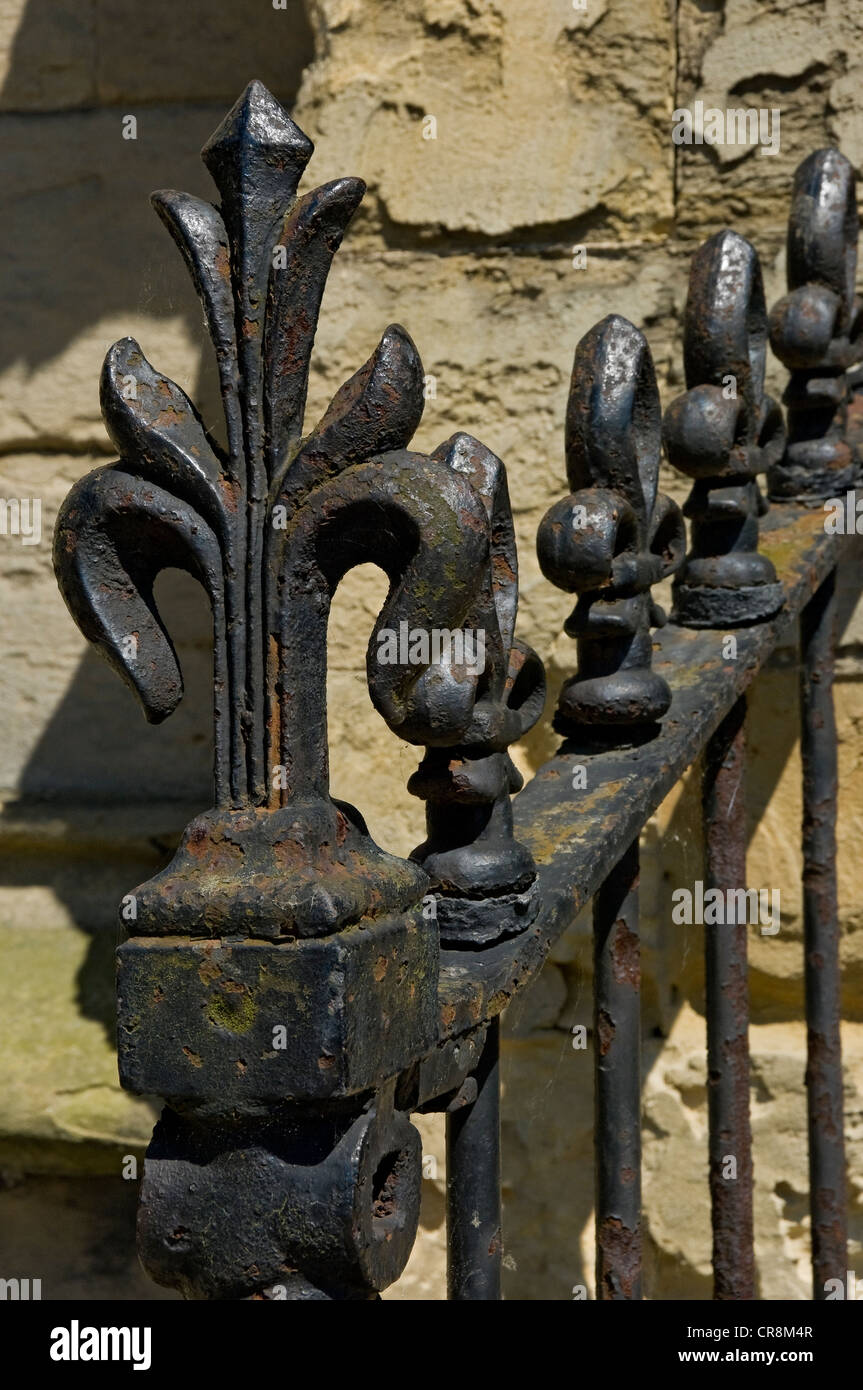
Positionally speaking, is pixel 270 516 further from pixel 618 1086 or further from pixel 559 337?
pixel 559 337

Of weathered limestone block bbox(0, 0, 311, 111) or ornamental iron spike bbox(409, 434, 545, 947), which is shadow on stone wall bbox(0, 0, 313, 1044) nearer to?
weathered limestone block bbox(0, 0, 311, 111)

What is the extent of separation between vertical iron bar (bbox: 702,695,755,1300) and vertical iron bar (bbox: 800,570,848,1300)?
22 centimetres

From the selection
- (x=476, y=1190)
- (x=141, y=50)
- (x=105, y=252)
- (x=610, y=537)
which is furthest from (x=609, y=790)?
(x=141, y=50)

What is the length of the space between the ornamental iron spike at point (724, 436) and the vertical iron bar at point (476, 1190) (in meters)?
0.63

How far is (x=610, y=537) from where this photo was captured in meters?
1.07

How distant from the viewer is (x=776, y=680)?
1.84 meters

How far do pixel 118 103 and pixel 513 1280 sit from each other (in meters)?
1.83

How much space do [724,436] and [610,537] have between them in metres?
0.31

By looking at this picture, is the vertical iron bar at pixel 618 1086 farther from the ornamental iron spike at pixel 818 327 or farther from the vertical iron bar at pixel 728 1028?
the ornamental iron spike at pixel 818 327

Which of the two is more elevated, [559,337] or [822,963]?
[559,337]

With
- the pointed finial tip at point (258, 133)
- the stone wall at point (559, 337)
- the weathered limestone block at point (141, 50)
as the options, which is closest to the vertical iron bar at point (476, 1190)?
the pointed finial tip at point (258, 133)

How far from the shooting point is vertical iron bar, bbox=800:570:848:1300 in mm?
1634
